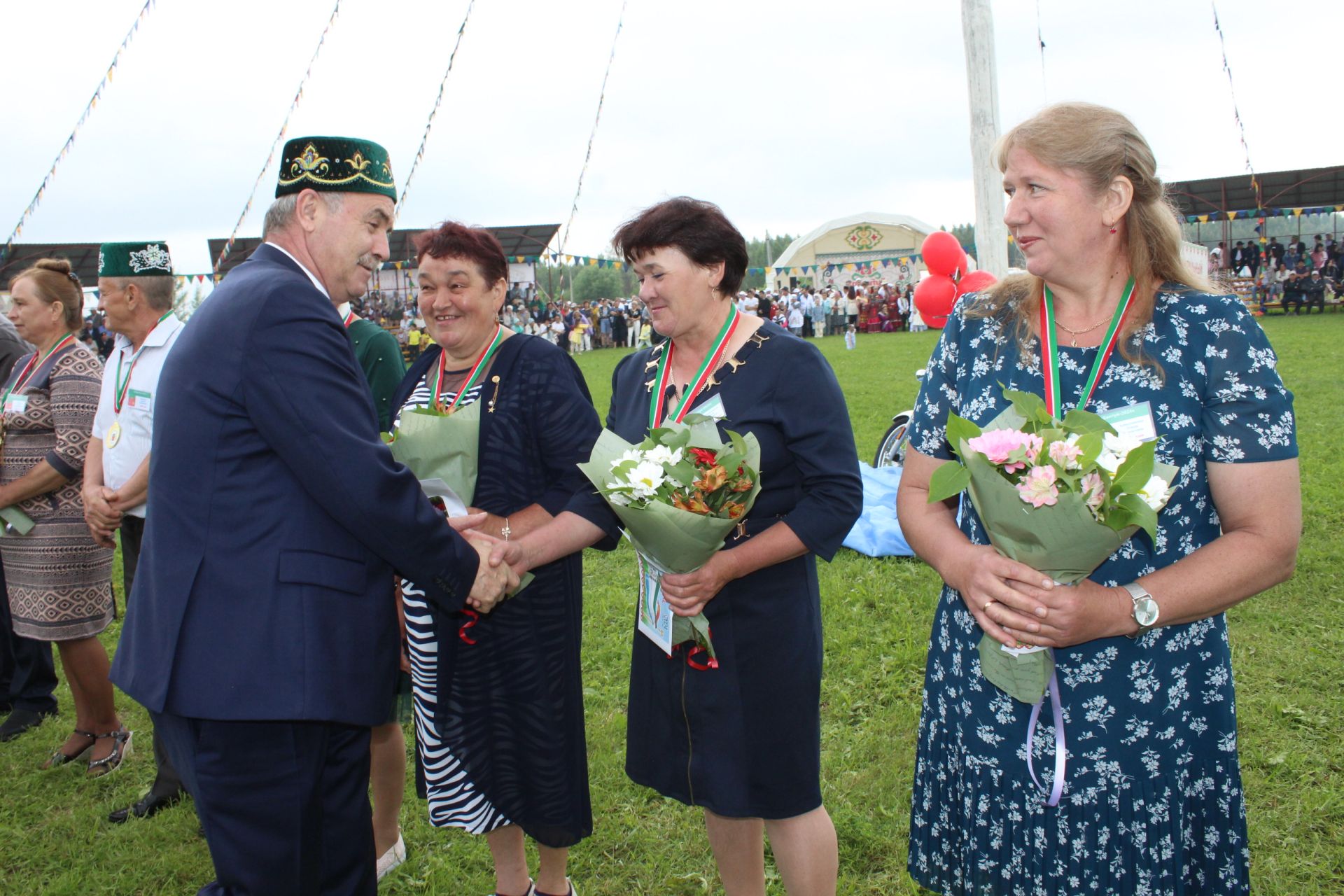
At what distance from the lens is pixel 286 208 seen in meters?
2.49

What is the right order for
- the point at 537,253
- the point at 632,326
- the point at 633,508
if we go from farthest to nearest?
1. the point at 537,253
2. the point at 632,326
3. the point at 633,508

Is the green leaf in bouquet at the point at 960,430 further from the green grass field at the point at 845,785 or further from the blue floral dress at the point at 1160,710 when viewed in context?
the green grass field at the point at 845,785

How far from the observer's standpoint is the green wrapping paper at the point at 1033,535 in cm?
173

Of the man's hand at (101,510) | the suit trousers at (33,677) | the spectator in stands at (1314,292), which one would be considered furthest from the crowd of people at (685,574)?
the spectator in stands at (1314,292)

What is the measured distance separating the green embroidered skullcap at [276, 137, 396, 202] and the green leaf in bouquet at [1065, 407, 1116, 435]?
1941mm

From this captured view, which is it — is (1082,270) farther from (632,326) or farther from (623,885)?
(632,326)

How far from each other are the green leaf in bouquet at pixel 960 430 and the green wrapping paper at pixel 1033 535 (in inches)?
0.5

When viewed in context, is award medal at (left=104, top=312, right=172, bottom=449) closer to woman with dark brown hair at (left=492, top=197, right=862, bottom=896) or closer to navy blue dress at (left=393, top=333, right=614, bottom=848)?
navy blue dress at (left=393, top=333, right=614, bottom=848)

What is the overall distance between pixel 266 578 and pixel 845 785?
2622 millimetres

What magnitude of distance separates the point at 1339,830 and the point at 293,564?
3.67 metres

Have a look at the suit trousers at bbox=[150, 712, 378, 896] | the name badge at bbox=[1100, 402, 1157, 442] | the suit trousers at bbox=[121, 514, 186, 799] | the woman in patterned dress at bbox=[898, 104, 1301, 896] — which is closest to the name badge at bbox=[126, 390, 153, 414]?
the suit trousers at bbox=[121, 514, 186, 799]

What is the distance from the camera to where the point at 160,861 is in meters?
3.73

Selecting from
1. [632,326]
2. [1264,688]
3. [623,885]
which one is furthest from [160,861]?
[632,326]

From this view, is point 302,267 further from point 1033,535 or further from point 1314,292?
point 1314,292
